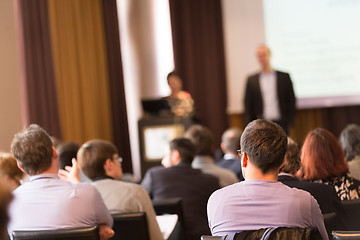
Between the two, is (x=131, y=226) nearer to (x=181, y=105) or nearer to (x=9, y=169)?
(x=9, y=169)

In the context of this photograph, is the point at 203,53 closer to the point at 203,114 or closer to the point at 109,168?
the point at 203,114

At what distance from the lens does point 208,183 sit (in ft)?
11.3

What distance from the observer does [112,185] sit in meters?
2.83

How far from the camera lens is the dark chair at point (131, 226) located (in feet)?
7.82

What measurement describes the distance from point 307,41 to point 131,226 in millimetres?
5389


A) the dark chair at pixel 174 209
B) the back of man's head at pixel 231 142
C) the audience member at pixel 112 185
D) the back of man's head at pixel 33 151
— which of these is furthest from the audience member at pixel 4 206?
the back of man's head at pixel 231 142

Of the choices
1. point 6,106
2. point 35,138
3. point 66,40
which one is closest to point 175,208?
point 35,138

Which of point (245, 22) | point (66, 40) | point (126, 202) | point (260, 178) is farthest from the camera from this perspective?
point (245, 22)

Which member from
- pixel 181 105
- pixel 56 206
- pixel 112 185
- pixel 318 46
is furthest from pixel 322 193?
pixel 318 46

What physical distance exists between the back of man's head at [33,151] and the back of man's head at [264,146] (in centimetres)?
100

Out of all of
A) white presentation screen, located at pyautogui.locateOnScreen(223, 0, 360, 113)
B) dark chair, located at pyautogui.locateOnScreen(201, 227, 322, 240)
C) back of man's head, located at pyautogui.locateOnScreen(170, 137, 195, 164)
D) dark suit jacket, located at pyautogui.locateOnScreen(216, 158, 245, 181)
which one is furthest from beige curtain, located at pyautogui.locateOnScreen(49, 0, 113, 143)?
dark chair, located at pyautogui.locateOnScreen(201, 227, 322, 240)

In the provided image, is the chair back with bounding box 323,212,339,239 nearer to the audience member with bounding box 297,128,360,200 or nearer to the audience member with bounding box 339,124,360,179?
the audience member with bounding box 297,128,360,200

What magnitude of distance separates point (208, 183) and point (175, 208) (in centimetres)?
44

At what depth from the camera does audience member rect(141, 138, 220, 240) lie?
3.39 metres
